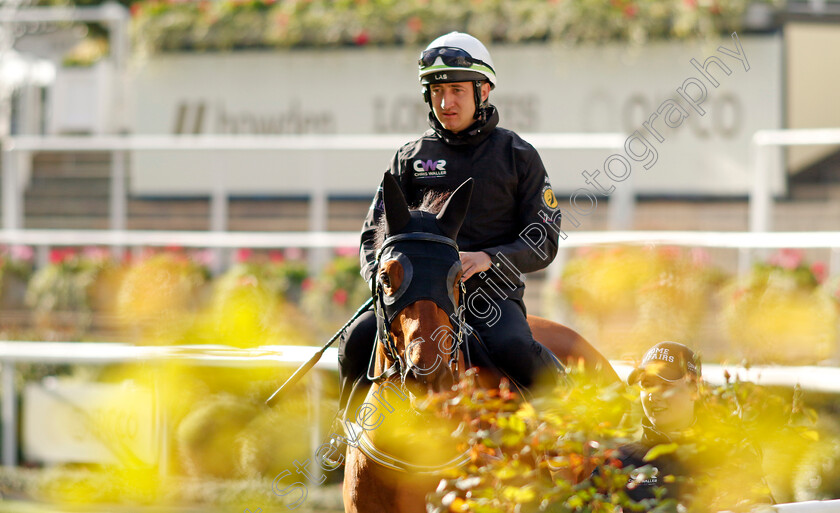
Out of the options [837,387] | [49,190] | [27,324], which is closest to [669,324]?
[837,387]

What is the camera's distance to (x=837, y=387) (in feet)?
19.9

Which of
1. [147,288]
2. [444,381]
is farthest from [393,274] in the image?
[147,288]

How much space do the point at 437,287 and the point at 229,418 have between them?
168 inches

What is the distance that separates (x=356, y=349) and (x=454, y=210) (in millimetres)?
745

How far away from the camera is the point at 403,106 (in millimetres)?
10836

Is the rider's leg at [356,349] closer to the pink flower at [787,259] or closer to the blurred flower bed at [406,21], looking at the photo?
the pink flower at [787,259]

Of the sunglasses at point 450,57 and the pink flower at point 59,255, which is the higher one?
the sunglasses at point 450,57

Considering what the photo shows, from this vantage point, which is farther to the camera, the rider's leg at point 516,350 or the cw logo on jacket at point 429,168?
the cw logo on jacket at point 429,168

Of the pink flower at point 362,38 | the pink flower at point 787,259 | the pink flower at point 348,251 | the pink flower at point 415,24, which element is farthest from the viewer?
the pink flower at point 362,38

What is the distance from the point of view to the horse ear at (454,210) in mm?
3070

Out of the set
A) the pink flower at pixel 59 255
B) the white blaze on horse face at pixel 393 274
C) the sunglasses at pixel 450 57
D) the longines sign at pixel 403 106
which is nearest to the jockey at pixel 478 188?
the sunglasses at pixel 450 57

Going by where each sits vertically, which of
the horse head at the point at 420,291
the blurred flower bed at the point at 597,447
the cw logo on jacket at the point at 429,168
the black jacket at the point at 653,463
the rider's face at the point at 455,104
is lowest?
the black jacket at the point at 653,463

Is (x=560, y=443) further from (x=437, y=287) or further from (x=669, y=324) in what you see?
(x=669, y=324)

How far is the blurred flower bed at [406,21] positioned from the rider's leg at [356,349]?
23.8 ft
